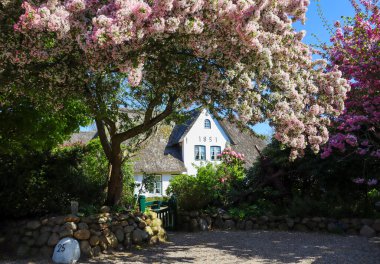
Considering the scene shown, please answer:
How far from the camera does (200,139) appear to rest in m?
30.5

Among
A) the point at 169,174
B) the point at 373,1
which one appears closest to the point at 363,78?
the point at 373,1

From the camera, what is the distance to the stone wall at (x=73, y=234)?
8406 millimetres

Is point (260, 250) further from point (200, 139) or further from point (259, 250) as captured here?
point (200, 139)

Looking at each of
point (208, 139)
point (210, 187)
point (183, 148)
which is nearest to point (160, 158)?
point (183, 148)

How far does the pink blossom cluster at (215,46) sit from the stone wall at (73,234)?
342 cm

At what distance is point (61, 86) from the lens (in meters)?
7.14

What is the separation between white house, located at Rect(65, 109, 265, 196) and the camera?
→ 28.1 meters

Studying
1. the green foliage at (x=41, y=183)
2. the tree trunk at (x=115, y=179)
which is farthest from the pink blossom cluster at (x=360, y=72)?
the green foliage at (x=41, y=183)

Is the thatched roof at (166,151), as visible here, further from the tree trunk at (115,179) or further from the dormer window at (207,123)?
the tree trunk at (115,179)

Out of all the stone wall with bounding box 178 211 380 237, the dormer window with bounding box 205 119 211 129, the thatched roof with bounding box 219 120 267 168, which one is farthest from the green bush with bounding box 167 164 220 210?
the thatched roof with bounding box 219 120 267 168

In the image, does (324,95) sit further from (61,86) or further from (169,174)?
(169,174)

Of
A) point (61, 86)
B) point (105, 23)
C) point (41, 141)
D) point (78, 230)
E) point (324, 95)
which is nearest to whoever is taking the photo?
point (105, 23)

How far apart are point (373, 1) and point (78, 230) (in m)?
9.64

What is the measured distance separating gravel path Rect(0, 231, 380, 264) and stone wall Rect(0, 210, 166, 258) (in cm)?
37
